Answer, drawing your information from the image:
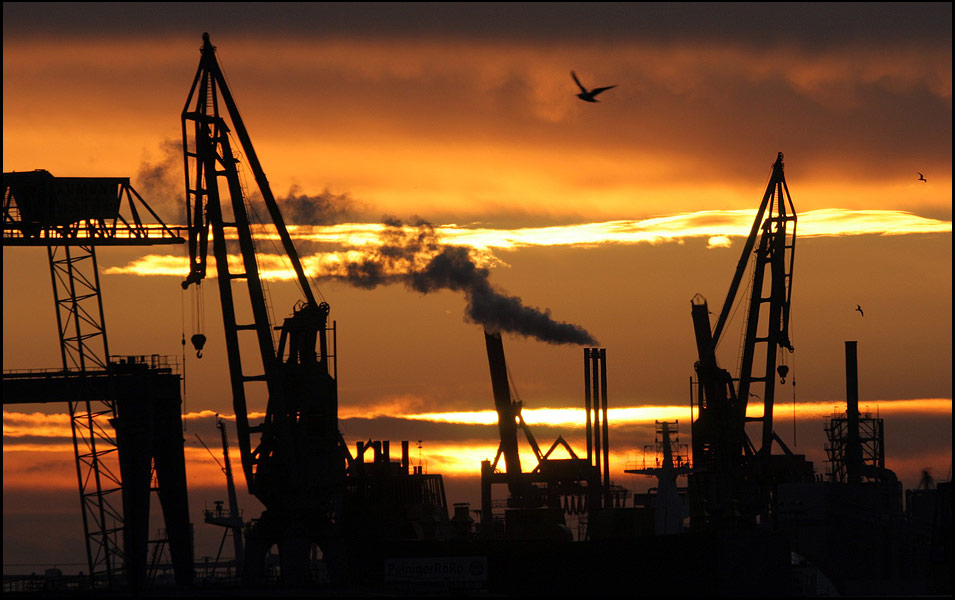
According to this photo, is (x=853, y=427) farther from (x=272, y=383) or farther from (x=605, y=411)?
(x=272, y=383)

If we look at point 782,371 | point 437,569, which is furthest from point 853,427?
point 437,569

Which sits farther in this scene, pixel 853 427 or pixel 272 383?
pixel 853 427

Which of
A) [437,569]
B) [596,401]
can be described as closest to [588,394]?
[596,401]

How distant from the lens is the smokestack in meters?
133

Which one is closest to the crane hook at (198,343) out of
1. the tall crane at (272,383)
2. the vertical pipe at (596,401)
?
the tall crane at (272,383)

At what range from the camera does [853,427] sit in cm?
13475

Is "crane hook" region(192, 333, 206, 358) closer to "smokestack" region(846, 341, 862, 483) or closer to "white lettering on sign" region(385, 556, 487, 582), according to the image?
"white lettering on sign" region(385, 556, 487, 582)

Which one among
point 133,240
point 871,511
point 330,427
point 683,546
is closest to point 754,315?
point 871,511

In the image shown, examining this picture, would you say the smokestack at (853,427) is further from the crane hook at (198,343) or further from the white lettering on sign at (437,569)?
the crane hook at (198,343)

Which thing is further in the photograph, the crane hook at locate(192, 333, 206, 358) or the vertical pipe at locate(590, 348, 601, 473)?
the vertical pipe at locate(590, 348, 601, 473)

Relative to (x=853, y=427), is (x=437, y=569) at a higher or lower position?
lower

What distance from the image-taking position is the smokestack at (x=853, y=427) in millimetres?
132750

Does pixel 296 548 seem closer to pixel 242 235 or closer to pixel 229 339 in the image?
pixel 229 339

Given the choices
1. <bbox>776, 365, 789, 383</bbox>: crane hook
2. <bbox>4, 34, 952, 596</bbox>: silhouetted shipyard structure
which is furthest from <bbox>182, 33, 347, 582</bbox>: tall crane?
<bbox>776, 365, 789, 383</bbox>: crane hook
